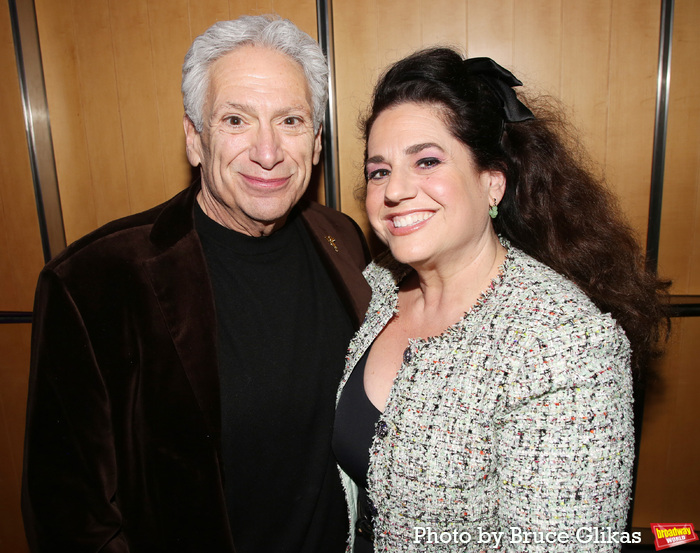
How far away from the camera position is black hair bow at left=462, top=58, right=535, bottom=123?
123 cm

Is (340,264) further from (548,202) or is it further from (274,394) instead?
(548,202)

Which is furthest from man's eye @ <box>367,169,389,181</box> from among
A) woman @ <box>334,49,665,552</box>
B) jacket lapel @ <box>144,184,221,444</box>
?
jacket lapel @ <box>144,184,221,444</box>

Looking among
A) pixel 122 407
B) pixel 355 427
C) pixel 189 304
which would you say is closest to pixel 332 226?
pixel 189 304

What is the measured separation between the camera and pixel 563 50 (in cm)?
206

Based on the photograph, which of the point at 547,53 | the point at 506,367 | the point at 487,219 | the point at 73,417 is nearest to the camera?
the point at 506,367

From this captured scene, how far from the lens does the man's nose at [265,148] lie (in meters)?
1.32

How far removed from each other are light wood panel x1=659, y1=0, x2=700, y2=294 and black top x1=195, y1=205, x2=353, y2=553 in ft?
5.76

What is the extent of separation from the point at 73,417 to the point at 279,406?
1.83ft

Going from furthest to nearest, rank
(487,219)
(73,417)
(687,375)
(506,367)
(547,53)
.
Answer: (687,375), (547,53), (487,219), (73,417), (506,367)

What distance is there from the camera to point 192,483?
126 cm

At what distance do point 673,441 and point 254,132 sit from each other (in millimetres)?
2562

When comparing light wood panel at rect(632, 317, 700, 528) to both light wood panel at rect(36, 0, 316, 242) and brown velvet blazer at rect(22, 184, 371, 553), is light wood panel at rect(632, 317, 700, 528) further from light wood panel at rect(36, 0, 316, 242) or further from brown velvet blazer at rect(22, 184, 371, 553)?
light wood panel at rect(36, 0, 316, 242)

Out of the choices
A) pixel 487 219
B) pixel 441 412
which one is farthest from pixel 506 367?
pixel 487 219

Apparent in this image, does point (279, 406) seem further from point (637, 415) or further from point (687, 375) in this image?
point (687, 375)
